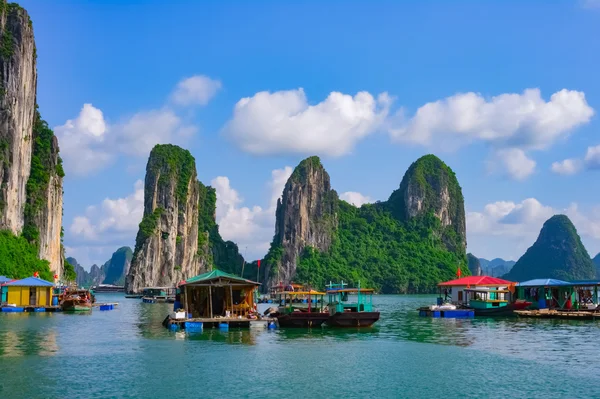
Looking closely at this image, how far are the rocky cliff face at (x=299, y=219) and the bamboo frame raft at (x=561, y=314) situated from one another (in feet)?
412

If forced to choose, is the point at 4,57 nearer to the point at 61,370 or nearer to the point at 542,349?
the point at 61,370

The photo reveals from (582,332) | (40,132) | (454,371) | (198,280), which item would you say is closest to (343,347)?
(454,371)

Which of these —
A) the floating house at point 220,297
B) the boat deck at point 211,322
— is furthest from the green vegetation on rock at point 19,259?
the boat deck at point 211,322

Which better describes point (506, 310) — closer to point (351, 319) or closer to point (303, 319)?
point (351, 319)

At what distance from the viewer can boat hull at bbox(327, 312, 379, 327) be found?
45.8 m

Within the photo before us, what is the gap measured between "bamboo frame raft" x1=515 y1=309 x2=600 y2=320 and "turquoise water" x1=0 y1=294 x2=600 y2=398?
10.3 meters

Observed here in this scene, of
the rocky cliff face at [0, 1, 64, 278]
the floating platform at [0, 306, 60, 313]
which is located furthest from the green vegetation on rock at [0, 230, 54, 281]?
the floating platform at [0, 306, 60, 313]

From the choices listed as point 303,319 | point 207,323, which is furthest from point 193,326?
point 303,319

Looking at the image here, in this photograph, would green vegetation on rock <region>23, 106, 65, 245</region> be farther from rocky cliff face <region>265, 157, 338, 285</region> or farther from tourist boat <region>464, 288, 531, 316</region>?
rocky cliff face <region>265, 157, 338, 285</region>

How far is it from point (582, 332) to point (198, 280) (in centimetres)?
2701

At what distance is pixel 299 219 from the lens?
186750mm

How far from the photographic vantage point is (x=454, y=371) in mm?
27625

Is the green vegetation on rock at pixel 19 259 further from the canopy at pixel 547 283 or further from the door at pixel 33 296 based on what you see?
the canopy at pixel 547 283

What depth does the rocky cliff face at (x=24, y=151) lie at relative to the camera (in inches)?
3565
